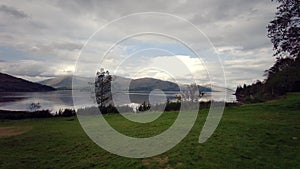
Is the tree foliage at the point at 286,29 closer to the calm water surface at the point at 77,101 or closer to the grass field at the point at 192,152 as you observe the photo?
the grass field at the point at 192,152

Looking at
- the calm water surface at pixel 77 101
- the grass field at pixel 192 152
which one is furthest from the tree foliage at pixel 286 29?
the calm water surface at pixel 77 101

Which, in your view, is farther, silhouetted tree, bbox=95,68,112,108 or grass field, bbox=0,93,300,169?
silhouetted tree, bbox=95,68,112,108

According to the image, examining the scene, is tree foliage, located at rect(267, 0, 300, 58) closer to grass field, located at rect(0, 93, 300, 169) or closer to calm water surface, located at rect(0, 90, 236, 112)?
grass field, located at rect(0, 93, 300, 169)

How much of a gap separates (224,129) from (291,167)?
256 inches

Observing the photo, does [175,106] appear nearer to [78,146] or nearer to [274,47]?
[274,47]

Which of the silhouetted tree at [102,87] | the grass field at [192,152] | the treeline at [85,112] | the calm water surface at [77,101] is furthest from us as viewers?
the calm water surface at [77,101]

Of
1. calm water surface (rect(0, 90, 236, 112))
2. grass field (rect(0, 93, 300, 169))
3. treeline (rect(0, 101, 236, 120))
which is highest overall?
calm water surface (rect(0, 90, 236, 112))

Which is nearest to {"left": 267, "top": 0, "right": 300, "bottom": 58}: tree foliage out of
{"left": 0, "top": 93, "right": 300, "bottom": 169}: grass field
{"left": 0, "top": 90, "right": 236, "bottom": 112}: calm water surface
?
{"left": 0, "top": 93, "right": 300, "bottom": 169}: grass field

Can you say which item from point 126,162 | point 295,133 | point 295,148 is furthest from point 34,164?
point 295,133

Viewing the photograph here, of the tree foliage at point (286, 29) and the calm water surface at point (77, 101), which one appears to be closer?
the tree foliage at point (286, 29)

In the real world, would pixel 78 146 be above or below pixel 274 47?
below

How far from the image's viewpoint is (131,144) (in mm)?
12219

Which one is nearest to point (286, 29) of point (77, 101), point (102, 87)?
point (102, 87)

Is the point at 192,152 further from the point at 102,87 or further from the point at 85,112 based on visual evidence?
the point at 102,87
